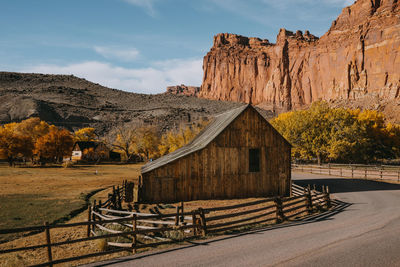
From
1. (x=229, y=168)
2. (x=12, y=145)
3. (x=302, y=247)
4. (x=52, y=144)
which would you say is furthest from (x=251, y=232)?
(x=52, y=144)

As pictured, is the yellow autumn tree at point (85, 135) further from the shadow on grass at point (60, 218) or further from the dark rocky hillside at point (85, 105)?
the shadow on grass at point (60, 218)

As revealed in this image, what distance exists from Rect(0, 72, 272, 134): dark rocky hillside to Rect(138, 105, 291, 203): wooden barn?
72488 mm

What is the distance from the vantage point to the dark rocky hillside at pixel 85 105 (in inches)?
3974

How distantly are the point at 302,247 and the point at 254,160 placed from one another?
12.2 meters

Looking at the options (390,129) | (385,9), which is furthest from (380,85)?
(390,129)

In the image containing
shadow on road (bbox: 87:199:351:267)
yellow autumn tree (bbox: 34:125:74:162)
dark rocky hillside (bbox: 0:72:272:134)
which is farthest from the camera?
dark rocky hillside (bbox: 0:72:272:134)

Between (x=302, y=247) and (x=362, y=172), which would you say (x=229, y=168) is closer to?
(x=302, y=247)

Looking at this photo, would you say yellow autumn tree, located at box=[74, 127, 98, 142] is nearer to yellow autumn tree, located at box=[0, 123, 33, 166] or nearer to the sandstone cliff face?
Answer: yellow autumn tree, located at box=[0, 123, 33, 166]

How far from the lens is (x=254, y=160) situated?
20766 mm

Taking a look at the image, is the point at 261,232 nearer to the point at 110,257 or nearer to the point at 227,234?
the point at 227,234

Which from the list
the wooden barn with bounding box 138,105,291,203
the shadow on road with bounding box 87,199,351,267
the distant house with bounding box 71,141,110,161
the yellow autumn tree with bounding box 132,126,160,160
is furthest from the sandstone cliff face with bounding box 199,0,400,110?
the shadow on road with bounding box 87,199,351,267

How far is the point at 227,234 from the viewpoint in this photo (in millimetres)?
10766

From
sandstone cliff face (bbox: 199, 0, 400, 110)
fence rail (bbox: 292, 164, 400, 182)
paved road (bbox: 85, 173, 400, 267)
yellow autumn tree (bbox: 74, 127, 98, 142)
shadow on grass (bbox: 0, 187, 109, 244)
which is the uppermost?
sandstone cliff face (bbox: 199, 0, 400, 110)

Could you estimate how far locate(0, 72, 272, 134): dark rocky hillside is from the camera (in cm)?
10094
